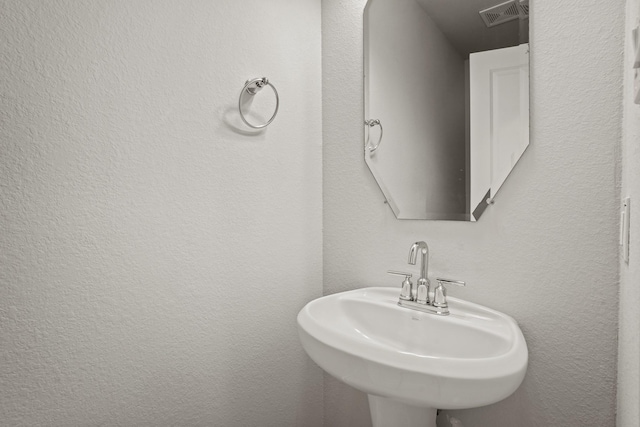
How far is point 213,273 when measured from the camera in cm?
113

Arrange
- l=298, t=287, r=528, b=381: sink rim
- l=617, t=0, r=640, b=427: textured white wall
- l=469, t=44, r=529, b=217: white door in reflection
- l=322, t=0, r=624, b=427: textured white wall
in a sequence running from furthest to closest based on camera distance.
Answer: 1. l=469, t=44, r=529, b=217: white door in reflection
2. l=322, t=0, r=624, b=427: textured white wall
3. l=298, t=287, r=528, b=381: sink rim
4. l=617, t=0, r=640, b=427: textured white wall

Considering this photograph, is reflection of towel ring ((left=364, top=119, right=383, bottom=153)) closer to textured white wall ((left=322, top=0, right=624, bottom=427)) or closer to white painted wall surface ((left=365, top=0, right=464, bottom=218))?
white painted wall surface ((left=365, top=0, right=464, bottom=218))

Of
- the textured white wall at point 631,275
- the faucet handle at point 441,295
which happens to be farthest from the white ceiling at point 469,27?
the faucet handle at point 441,295

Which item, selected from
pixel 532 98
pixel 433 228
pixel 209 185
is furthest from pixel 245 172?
pixel 532 98

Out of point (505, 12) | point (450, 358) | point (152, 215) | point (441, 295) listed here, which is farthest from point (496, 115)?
point (152, 215)

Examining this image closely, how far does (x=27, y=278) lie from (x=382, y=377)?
802 millimetres

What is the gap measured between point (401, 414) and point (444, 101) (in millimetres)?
1005

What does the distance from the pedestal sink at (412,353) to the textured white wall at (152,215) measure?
1.02 feet

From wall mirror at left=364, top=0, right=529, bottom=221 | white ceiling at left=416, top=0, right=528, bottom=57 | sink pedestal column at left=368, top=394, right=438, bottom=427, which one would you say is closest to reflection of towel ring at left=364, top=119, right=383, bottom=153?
wall mirror at left=364, top=0, right=529, bottom=221

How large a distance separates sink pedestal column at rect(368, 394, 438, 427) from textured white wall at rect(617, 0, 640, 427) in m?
0.46

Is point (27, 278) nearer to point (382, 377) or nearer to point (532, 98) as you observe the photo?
point (382, 377)

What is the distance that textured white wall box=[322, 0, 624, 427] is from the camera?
0.96 m

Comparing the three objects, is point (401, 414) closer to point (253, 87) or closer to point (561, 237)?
point (561, 237)

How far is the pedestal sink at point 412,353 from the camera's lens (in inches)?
28.9
